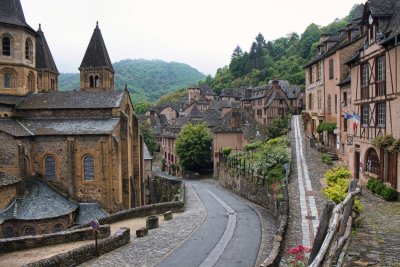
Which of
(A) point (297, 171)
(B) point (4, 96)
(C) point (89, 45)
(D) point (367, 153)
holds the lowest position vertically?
(A) point (297, 171)

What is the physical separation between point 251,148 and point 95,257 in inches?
1188

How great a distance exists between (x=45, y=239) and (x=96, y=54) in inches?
1273

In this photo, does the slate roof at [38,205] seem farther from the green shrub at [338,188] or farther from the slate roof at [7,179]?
the green shrub at [338,188]

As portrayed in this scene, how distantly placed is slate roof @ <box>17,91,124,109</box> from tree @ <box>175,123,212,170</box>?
20.6 meters

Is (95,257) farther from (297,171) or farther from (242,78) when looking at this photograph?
(242,78)

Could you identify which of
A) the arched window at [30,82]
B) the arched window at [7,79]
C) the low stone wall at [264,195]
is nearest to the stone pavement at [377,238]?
the low stone wall at [264,195]

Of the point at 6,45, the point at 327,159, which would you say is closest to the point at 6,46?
the point at 6,45

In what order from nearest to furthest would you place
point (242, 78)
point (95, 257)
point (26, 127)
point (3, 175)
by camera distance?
1. point (95, 257)
2. point (3, 175)
3. point (26, 127)
4. point (242, 78)

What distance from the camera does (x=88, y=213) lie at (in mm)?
32594

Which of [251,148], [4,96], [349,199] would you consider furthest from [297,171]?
[4,96]

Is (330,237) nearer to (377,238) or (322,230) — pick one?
(322,230)

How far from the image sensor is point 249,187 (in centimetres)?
3481

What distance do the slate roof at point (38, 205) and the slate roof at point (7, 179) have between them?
1602mm

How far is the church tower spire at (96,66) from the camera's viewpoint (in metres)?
48.6
